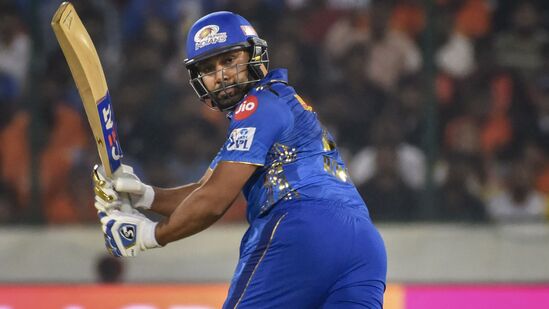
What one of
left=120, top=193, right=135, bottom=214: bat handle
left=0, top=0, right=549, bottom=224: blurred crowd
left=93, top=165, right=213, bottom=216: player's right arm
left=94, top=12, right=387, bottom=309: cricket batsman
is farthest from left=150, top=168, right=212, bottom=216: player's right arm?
left=0, top=0, right=549, bottom=224: blurred crowd

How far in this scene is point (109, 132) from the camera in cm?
421

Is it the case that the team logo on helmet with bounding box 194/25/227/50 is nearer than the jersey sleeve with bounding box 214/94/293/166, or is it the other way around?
the jersey sleeve with bounding box 214/94/293/166

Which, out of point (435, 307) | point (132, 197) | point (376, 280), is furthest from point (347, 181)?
point (435, 307)

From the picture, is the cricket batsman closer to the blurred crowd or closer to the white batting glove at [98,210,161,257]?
the white batting glove at [98,210,161,257]

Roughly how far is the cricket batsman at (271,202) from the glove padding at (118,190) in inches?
2.9

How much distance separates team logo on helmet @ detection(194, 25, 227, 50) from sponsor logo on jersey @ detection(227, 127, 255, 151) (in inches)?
16.4

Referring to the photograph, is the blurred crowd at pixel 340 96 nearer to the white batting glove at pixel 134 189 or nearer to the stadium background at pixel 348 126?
the stadium background at pixel 348 126

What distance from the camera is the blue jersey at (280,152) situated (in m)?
3.62

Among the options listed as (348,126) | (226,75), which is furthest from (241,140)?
(348,126)

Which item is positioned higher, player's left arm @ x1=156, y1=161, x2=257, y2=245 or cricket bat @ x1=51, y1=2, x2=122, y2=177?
cricket bat @ x1=51, y1=2, x2=122, y2=177

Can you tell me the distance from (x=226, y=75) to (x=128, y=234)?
2.31 feet

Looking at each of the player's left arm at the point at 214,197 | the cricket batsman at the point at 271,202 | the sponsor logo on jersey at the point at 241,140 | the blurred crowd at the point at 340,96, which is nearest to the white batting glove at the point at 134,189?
the cricket batsman at the point at 271,202

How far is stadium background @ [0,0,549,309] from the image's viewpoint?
6992mm

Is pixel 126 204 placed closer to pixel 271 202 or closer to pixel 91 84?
pixel 91 84
